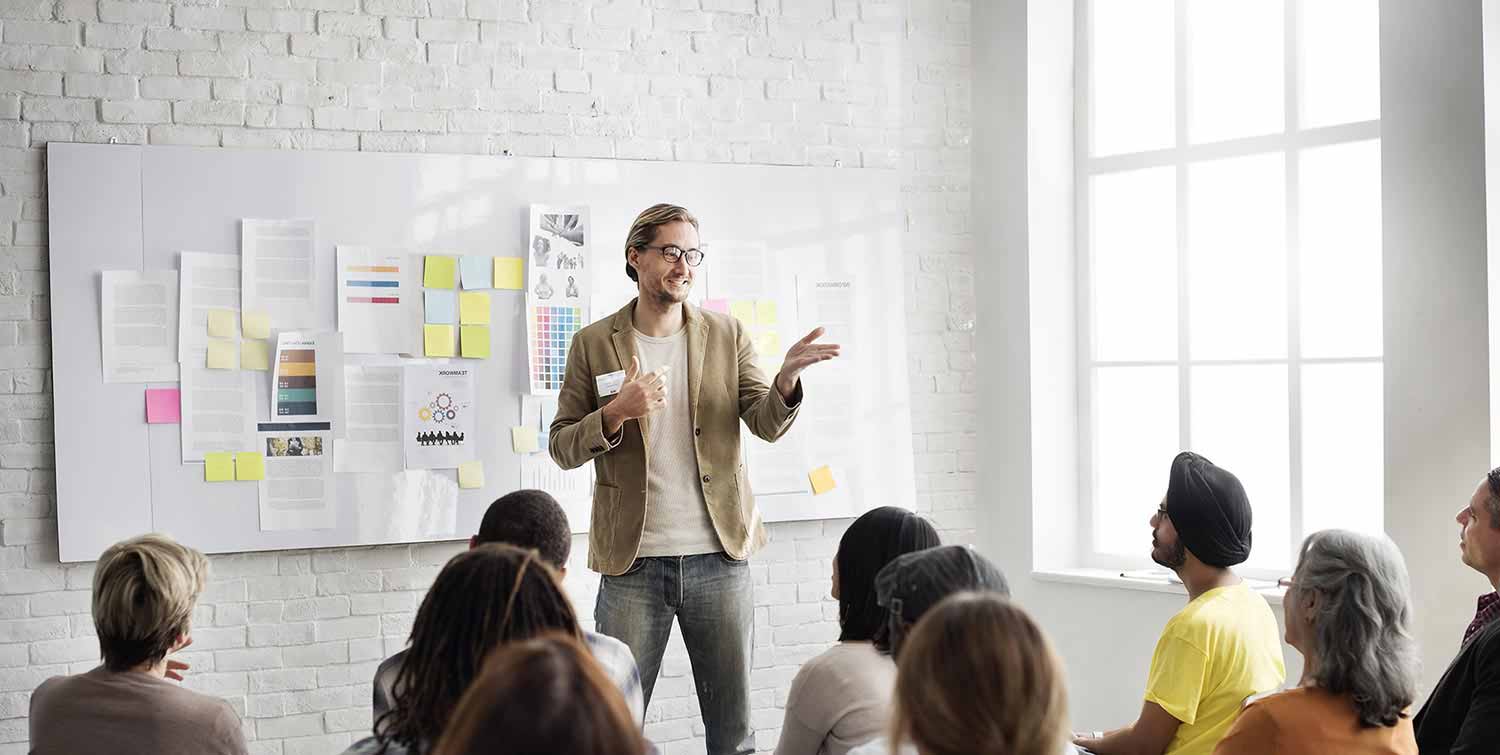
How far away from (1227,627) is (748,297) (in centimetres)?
232

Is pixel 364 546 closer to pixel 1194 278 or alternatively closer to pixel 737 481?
pixel 737 481

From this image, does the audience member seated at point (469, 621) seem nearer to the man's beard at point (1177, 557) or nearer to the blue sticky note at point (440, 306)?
the man's beard at point (1177, 557)

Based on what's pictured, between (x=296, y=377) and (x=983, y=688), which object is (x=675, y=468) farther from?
(x=983, y=688)

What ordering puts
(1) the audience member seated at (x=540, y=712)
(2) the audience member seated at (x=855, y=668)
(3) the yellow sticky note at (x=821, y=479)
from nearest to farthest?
(1) the audience member seated at (x=540, y=712) < (2) the audience member seated at (x=855, y=668) < (3) the yellow sticky note at (x=821, y=479)

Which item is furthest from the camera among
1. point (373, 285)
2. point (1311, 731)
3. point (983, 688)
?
point (373, 285)

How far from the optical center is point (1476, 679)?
2.40 m

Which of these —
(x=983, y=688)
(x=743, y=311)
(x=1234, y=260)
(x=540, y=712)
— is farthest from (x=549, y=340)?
(x=540, y=712)

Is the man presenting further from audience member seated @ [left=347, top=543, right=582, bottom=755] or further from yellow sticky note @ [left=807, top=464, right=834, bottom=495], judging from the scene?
audience member seated @ [left=347, top=543, right=582, bottom=755]

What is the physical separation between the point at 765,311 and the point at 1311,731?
110 inches

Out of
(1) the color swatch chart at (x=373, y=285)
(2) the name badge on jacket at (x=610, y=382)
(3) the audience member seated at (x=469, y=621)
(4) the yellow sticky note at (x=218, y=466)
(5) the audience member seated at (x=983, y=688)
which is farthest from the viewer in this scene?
(1) the color swatch chart at (x=373, y=285)

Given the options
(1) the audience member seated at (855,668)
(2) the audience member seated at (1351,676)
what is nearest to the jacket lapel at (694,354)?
(1) the audience member seated at (855,668)

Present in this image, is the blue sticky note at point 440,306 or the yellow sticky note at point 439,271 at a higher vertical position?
the yellow sticky note at point 439,271

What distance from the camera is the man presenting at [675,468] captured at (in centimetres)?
345

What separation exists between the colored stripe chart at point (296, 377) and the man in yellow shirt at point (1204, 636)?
250 cm
